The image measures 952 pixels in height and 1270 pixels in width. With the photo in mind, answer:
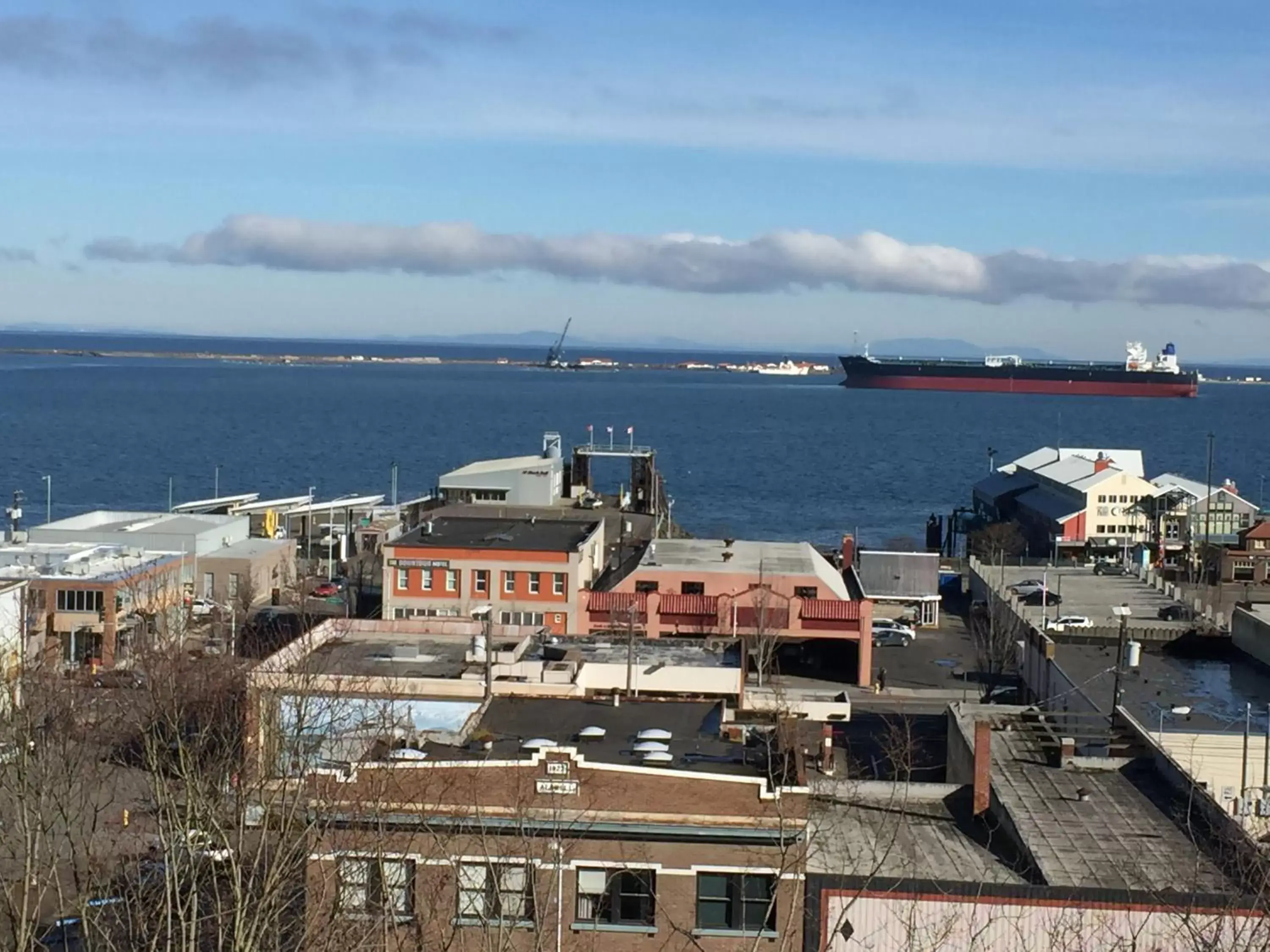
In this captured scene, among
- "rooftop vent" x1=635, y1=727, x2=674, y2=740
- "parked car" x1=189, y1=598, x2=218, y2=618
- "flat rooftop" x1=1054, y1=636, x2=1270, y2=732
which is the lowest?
"parked car" x1=189, y1=598, x2=218, y2=618

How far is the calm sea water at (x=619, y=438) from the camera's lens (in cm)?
7244

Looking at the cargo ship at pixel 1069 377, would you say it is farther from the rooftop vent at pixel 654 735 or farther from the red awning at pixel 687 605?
the rooftop vent at pixel 654 735

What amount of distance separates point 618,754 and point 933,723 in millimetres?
12229

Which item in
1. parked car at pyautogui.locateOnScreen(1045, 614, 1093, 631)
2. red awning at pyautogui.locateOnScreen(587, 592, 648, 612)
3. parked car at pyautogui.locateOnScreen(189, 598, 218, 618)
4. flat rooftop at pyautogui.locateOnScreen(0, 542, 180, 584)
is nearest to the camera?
parked car at pyautogui.locateOnScreen(1045, 614, 1093, 631)

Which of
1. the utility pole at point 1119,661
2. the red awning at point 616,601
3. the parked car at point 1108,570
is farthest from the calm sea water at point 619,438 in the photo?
the utility pole at point 1119,661

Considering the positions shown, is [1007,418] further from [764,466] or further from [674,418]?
[764,466]

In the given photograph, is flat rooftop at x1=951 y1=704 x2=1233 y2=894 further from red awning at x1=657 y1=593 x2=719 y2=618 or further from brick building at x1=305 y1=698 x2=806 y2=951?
red awning at x1=657 y1=593 x2=719 y2=618

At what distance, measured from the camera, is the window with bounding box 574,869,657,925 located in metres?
10.7

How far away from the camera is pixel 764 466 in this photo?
299 ft

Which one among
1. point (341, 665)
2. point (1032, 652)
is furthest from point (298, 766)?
point (1032, 652)

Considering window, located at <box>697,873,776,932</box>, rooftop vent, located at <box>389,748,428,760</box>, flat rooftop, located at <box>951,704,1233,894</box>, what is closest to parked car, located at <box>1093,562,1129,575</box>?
flat rooftop, located at <box>951,704,1233,894</box>

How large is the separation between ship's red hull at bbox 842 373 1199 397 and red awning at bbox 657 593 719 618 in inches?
6216

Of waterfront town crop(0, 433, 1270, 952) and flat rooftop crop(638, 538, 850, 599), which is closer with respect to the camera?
waterfront town crop(0, 433, 1270, 952)

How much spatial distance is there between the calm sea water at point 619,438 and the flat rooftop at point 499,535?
24.8 m
